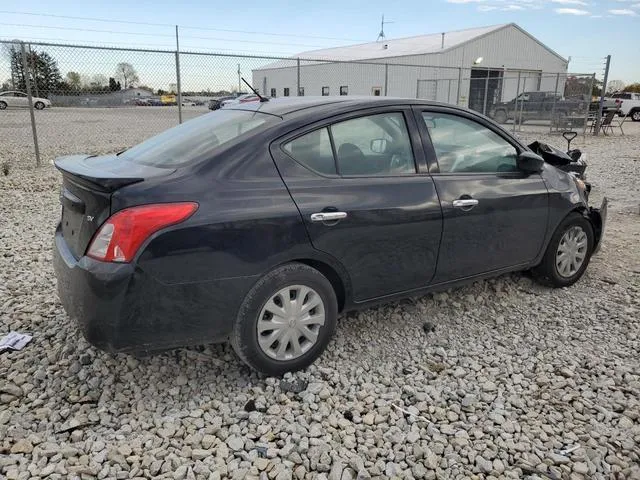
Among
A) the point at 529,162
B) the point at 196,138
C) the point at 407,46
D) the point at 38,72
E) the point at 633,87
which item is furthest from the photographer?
the point at 633,87

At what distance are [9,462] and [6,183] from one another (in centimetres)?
704

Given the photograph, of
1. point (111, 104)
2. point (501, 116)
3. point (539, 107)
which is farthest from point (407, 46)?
point (111, 104)

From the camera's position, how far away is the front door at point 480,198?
3.42 meters

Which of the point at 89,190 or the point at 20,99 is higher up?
the point at 20,99

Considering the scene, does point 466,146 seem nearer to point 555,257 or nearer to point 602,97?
point 555,257

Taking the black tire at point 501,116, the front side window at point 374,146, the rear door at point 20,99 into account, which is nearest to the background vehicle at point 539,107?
the black tire at point 501,116

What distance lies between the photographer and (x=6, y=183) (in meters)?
8.13

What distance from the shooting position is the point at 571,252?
168 inches

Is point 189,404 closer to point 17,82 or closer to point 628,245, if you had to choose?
point 628,245

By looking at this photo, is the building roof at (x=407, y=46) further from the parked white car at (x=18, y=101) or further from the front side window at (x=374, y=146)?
the front side window at (x=374, y=146)

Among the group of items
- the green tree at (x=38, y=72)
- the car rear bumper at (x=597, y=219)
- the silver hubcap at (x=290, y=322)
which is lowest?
the silver hubcap at (x=290, y=322)

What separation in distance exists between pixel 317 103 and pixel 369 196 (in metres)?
0.70

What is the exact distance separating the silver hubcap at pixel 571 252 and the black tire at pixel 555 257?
0.08 feet

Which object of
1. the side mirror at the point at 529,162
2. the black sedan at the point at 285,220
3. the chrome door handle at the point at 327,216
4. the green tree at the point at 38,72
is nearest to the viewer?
the black sedan at the point at 285,220
